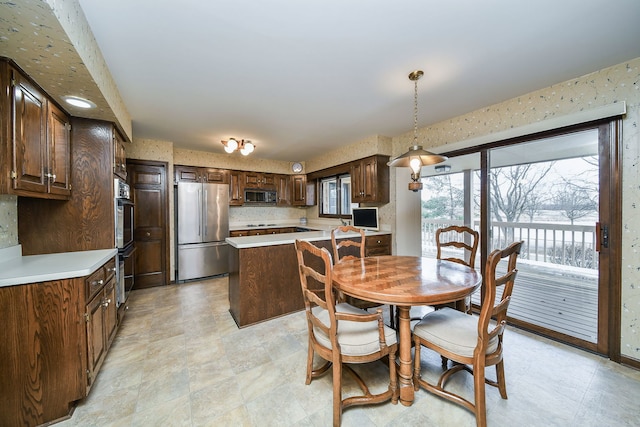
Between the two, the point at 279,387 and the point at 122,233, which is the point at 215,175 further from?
the point at 279,387

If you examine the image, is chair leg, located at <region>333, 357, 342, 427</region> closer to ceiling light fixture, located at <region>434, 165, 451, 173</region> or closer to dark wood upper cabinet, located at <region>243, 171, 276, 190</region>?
ceiling light fixture, located at <region>434, 165, 451, 173</region>

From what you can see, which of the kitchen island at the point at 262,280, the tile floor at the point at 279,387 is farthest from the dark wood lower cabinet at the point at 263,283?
the tile floor at the point at 279,387

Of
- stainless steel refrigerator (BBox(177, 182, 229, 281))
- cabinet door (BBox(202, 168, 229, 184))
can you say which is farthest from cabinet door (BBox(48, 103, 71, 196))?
cabinet door (BBox(202, 168, 229, 184))

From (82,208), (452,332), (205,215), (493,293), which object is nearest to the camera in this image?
(493,293)

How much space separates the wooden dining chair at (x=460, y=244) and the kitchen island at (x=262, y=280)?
1456 mm

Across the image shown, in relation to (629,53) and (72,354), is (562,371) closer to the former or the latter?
(629,53)

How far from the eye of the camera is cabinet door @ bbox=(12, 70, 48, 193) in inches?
60.2

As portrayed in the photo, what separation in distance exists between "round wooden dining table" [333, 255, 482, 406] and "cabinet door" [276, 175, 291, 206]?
3.84m

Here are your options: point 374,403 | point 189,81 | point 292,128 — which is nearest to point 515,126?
point 292,128

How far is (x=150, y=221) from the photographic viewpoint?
3.89 m

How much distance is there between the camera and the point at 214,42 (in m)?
1.69

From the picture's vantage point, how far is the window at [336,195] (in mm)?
4820

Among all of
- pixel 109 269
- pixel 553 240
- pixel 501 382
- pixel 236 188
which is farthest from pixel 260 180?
pixel 553 240

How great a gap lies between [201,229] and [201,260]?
22.2 inches
